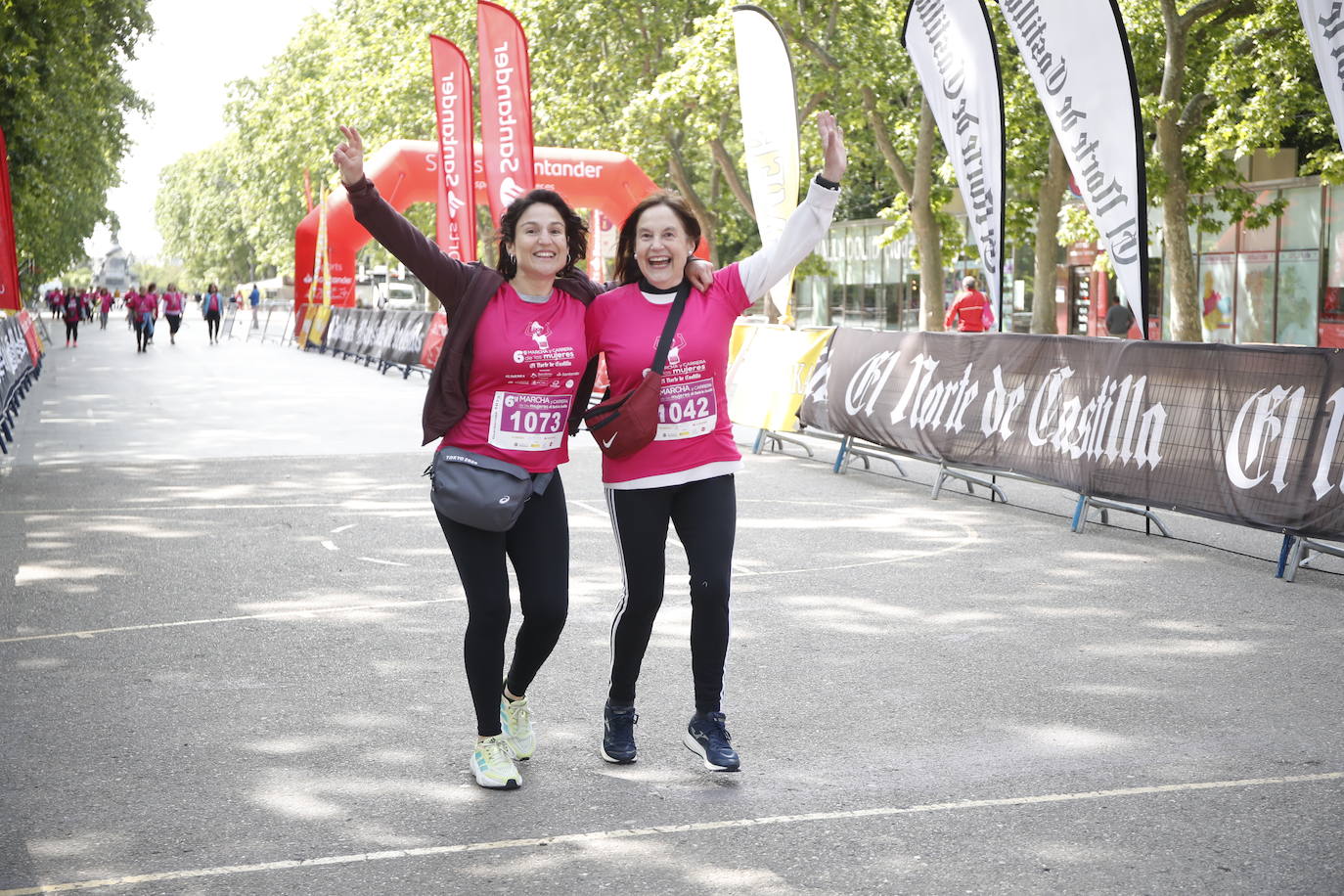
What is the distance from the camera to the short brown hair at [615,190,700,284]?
487 cm

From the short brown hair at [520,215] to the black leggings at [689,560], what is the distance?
2.50ft

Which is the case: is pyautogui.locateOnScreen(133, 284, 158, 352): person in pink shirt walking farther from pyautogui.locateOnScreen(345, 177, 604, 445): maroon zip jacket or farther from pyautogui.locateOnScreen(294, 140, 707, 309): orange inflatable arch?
pyautogui.locateOnScreen(345, 177, 604, 445): maroon zip jacket

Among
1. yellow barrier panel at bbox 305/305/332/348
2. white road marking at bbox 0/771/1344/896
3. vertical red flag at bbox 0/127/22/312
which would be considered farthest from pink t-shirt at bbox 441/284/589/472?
yellow barrier panel at bbox 305/305/332/348

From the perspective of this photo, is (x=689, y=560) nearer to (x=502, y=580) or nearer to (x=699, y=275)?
(x=502, y=580)

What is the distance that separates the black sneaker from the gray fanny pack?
0.82 metres

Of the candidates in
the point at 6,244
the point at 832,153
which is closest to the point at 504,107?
the point at 6,244

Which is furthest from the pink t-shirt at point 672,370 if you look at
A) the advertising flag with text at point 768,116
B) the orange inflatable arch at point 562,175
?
the orange inflatable arch at point 562,175

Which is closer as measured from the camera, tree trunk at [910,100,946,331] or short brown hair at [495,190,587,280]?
short brown hair at [495,190,587,280]

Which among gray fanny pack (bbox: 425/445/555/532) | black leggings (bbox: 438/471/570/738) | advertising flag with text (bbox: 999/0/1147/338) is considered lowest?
black leggings (bbox: 438/471/570/738)

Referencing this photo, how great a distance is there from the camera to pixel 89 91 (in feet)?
109

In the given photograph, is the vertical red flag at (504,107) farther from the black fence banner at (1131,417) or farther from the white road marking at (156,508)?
the white road marking at (156,508)

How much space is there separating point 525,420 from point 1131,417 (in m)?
6.21

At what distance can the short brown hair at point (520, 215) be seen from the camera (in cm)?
475

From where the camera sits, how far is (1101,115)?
11117 millimetres
